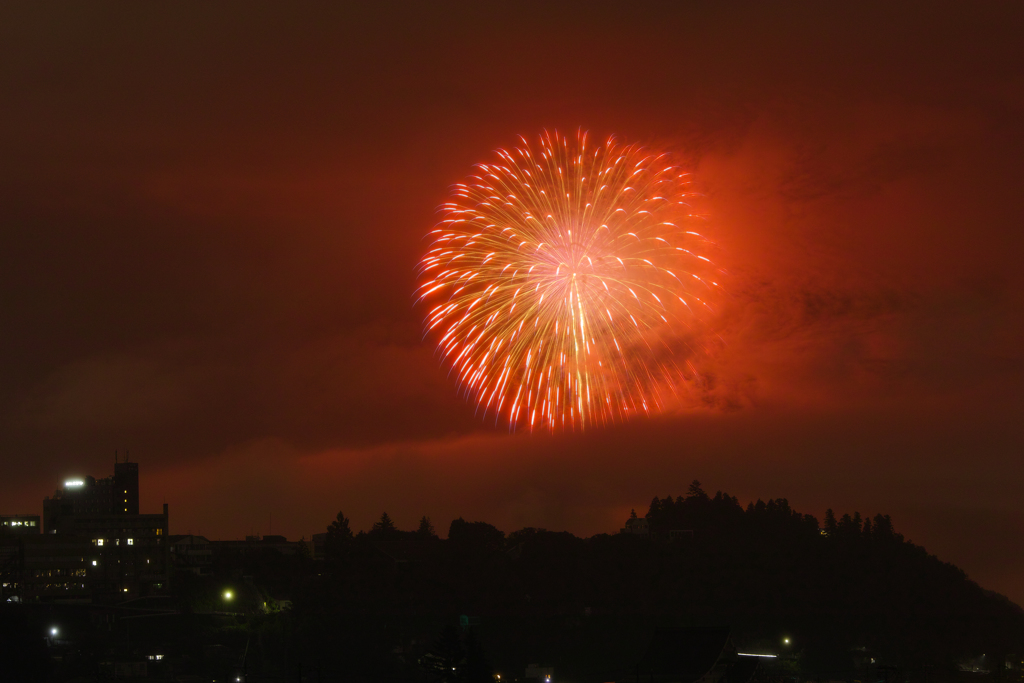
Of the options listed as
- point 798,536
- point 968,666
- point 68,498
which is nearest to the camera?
point 968,666

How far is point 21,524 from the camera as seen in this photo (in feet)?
436

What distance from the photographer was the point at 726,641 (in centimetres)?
4250

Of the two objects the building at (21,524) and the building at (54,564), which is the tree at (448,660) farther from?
the building at (21,524)

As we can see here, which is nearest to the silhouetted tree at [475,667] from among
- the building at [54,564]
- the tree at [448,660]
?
the tree at [448,660]

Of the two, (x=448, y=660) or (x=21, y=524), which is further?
(x=21, y=524)

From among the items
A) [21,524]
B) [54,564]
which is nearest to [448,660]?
[54,564]

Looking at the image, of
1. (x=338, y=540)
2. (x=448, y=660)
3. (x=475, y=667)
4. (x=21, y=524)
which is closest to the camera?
(x=475, y=667)

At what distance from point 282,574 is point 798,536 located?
48157 millimetres

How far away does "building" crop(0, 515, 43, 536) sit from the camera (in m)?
130

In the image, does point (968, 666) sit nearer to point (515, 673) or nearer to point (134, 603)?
point (515, 673)

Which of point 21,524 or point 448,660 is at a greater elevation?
point 21,524

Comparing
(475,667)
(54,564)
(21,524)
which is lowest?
(475,667)

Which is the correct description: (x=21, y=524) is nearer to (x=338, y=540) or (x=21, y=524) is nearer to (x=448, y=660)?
(x=338, y=540)

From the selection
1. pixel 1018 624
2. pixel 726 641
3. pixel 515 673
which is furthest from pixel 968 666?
pixel 726 641
